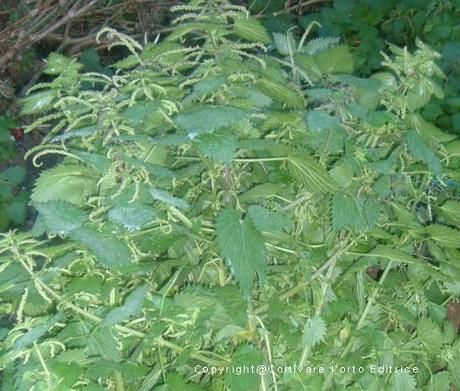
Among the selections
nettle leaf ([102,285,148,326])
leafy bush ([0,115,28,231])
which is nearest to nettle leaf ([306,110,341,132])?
nettle leaf ([102,285,148,326])

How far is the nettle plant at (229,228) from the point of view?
81cm

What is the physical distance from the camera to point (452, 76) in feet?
7.06

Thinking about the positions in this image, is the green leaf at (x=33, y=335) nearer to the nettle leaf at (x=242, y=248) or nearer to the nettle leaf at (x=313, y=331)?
the nettle leaf at (x=242, y=248)

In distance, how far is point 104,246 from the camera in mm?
786

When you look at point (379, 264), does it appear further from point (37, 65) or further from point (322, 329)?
point (37, 65)

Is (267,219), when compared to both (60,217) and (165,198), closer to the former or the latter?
(165,198)

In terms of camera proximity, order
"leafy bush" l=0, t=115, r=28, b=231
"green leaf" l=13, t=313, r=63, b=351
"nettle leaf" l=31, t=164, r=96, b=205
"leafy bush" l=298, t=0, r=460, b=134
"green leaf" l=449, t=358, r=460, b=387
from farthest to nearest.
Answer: "leafy bush" l=298, t=0, r=460, b=134 < "leafy bush" l=0, t=115, r=28, b=231 < "green leaf" l=449, t=358, r=460, b=387 < "nettle leaf" l=31, t=164, r=96, b=205 < "green leaf" l=13, t=313, r=63, b=351

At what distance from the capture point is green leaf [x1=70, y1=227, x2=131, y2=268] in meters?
0.77

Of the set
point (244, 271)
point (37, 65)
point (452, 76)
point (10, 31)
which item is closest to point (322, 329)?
point (244, 271)

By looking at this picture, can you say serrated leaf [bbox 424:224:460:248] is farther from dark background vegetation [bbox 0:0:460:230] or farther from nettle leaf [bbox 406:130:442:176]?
dark background vegetation [bbox 0:0:460:230]

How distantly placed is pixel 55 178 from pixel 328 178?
14.3 inches

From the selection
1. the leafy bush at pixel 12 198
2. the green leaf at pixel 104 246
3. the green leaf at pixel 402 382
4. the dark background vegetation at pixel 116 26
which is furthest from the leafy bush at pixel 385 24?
the green leaf at pixel 104 246

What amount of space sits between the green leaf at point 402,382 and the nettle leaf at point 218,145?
1.52ft

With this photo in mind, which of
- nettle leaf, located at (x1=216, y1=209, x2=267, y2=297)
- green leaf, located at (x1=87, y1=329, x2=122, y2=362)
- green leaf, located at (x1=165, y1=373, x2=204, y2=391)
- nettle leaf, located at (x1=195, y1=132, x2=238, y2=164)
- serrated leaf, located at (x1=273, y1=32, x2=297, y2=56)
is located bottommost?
green leaf, located at (x1=165, y1=373, x2=204, y2=391)
